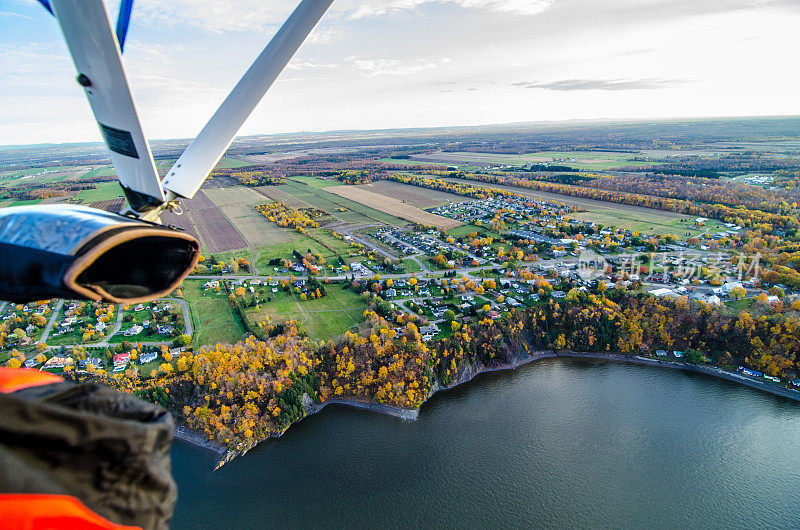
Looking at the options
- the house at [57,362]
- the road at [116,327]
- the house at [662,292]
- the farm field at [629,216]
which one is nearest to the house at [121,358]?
the road at [116,327]

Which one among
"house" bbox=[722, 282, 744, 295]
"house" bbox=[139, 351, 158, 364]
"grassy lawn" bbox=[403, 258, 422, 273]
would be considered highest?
"grassy lawn" bbox=[403, 258, 422, 273]

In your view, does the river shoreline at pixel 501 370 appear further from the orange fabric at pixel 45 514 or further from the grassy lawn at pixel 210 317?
the orange fabric at pixel 45 514

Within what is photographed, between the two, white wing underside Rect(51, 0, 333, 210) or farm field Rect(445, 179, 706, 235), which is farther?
farm field Rect(445, 179, 706, 235)

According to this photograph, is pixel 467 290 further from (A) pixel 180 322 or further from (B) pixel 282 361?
(A) pixel 180 322

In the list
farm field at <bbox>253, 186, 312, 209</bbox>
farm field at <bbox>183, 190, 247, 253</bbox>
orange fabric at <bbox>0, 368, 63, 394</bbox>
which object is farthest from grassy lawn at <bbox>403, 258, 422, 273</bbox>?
orange fabric at <bbox>0, 368, 63, 394</bbox>

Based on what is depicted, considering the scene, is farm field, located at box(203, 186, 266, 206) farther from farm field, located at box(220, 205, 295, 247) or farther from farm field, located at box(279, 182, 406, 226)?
farm field, located at box(279, 182, 406, 226)

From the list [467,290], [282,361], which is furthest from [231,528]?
[467,290]

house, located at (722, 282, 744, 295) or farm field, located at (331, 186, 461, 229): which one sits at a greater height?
farm field, located at (331, 186, 461, 229)
